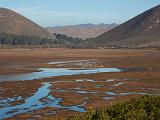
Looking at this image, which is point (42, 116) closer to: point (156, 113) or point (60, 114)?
point (60, 114)

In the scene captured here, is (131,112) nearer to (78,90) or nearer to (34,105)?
(34,105)

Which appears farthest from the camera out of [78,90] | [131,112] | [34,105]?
[78,90]

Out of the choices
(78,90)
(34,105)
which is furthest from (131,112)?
(78,90)

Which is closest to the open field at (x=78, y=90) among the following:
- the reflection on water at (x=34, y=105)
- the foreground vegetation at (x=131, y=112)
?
the reflection on water at (x=34, y=105)

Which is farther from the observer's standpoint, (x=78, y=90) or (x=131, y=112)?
(x=78, y=90)

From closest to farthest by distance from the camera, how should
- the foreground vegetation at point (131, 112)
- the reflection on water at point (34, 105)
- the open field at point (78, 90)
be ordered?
the foreground vegetation at point (131, 112) → the reflection on water at point (34, 105) → the open field at point (78, 90)

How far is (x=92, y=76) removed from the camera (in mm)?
57250

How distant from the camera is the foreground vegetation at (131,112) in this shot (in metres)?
15.4

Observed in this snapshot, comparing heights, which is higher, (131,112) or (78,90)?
(131,112)

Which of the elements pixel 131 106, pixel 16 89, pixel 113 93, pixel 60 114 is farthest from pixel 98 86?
pixel 131 106

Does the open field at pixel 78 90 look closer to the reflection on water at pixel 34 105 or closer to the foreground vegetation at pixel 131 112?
the reflection on water at pixel 34 105

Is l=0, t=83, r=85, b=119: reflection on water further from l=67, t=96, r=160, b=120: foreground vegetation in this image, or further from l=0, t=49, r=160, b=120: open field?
l=67, t=96, r=160, b=120: foreground vegetation

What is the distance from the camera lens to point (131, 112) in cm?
1595

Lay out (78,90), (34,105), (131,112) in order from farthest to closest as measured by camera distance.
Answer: (78,90) → (34,105) → (131,112)
